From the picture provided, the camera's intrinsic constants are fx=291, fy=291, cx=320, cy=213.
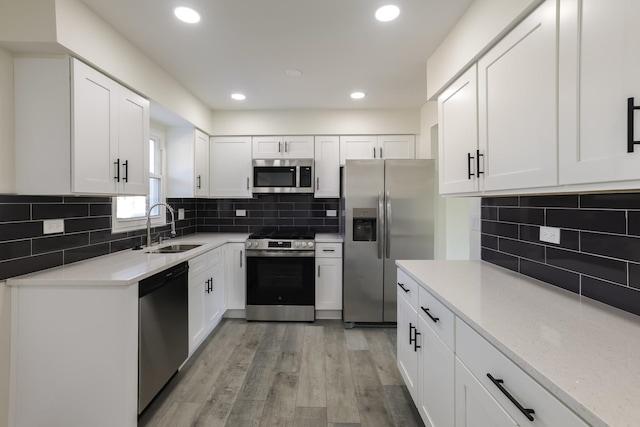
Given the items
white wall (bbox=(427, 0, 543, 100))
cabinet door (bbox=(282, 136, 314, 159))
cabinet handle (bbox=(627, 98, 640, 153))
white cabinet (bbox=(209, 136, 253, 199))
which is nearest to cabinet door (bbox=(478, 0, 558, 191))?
white wall (bbox=(427, 0, 543, 100))

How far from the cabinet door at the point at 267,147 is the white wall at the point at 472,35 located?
1.95 meters

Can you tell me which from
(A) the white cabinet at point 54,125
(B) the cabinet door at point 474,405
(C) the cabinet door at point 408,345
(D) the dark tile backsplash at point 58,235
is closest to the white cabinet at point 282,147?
(D) the dark tile backsplash at point 58,235

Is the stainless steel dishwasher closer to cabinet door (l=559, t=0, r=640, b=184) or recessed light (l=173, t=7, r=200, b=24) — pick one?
recessed light (l=173, t=7, r=200, b=24)

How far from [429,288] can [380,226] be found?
5.38 ft

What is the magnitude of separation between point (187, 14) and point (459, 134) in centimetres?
184

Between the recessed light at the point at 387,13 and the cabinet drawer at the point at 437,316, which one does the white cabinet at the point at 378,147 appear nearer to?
the recessed light at the point at 387,13

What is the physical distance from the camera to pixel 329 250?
3.29 meters

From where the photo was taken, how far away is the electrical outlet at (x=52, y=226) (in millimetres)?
1801

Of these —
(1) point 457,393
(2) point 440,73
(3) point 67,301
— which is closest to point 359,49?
(2) point 440,73

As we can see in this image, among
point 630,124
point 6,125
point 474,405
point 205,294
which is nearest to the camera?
point 630,124

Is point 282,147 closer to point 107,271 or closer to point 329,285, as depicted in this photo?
point 329,285

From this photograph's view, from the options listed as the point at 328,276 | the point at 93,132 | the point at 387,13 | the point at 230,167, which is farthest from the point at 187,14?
the point at 328,276

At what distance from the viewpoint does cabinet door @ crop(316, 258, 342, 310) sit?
330cm

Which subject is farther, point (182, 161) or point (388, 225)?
point (182, 161)
